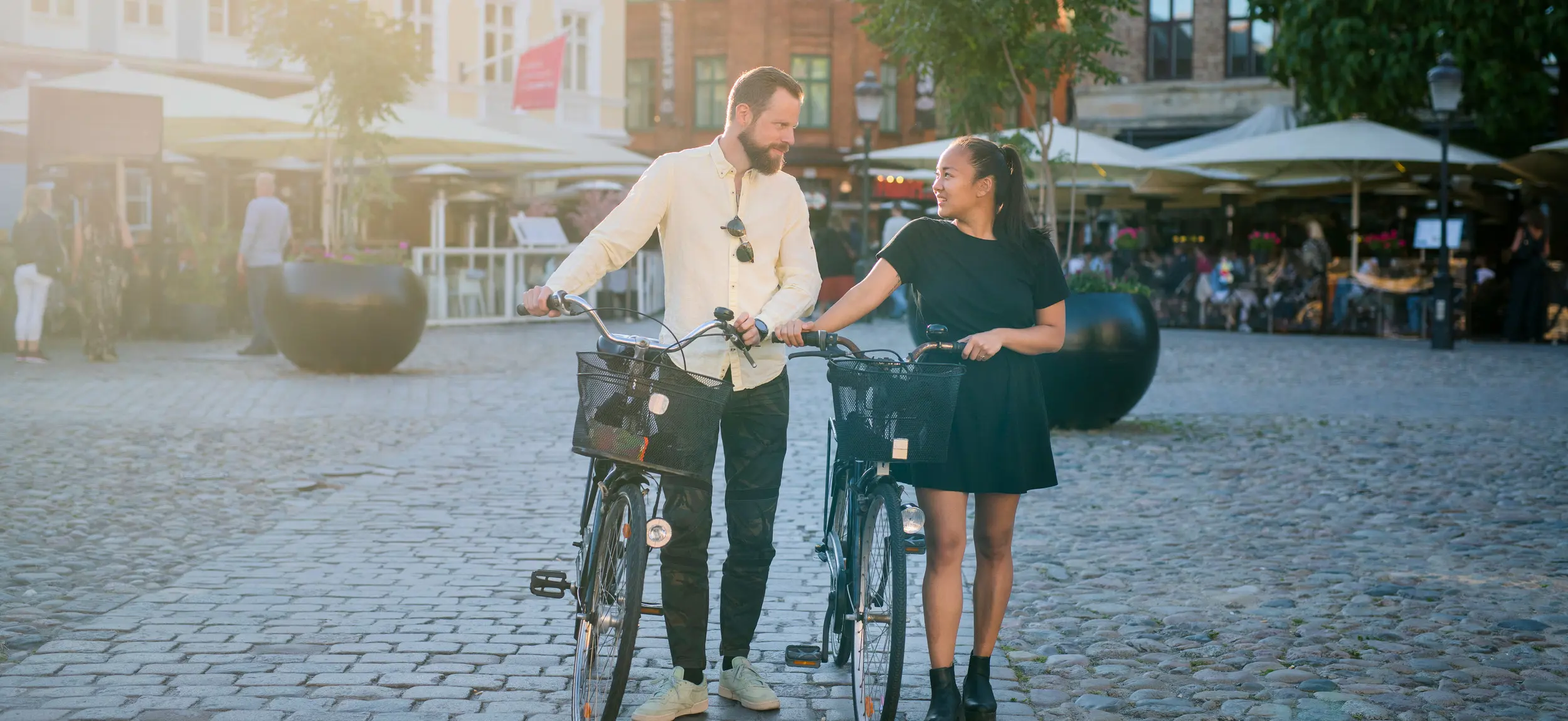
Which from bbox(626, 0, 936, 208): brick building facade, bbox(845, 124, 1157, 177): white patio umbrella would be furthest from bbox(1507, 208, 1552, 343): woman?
bbox(626, 0, 936, 208): brick building facade

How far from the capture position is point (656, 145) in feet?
164

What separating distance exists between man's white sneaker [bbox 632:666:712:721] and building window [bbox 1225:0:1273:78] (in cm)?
3229

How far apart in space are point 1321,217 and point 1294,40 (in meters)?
4.75

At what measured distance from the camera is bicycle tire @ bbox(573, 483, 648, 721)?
4152mm

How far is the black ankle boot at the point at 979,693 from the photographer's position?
455 cm

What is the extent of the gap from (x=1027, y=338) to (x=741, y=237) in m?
0.82

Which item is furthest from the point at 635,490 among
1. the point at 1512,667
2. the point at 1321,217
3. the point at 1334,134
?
the point at 1321,217

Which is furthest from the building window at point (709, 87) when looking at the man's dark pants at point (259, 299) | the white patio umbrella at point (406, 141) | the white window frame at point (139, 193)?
the man's dark pants at point (259, 299)

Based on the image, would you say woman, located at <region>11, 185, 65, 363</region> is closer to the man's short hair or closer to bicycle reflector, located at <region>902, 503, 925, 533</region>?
the man's short hair

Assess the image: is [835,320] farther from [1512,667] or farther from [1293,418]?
[1293,418]

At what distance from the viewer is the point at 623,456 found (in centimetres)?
411

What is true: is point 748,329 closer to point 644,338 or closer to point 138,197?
point 644,338

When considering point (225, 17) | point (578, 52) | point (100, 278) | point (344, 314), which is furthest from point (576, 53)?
point (344, 314)

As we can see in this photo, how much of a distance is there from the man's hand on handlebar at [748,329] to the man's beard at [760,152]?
0.53 meters
